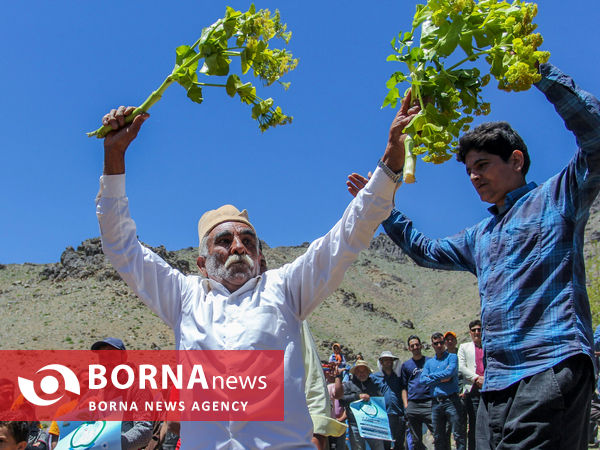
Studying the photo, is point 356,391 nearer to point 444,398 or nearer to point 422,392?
point 422,392

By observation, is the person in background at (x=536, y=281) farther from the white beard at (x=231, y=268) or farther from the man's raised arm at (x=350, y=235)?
the white beard at (x=231, y=268)

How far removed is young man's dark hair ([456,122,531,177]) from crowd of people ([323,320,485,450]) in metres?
5.79

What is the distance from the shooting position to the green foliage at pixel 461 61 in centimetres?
264

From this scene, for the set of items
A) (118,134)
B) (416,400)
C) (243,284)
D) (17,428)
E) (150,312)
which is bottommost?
(17,428)

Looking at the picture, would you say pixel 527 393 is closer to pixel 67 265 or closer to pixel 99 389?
pixel 99 389

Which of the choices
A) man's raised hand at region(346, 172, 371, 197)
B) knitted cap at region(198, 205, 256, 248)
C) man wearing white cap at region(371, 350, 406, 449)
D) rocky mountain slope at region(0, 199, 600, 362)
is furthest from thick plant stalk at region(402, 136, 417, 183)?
rocky mountain slope at region(0, 199, 600, 362)

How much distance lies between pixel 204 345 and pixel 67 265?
295 feet

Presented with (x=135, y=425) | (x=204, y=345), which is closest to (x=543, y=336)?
(x=204, y=345)

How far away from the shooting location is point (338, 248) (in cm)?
329

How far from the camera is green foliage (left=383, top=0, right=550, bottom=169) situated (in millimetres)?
2643

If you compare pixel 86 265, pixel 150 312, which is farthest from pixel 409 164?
pixel 86 265

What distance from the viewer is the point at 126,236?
3461 millimetres

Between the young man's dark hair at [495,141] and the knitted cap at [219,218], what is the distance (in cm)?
139

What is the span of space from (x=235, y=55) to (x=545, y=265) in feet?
5.94
